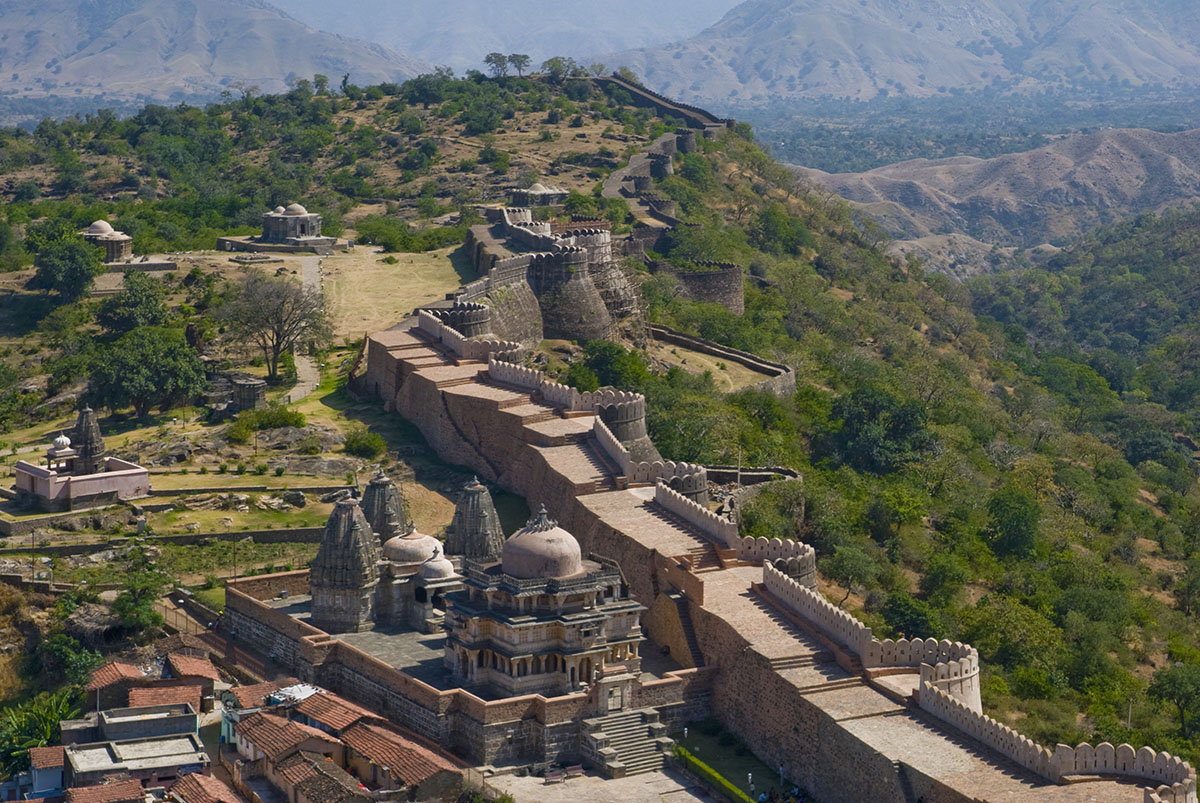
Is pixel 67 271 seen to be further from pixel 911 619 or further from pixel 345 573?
pixel 911 619

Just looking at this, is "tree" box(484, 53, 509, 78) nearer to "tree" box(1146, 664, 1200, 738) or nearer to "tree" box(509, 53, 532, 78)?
"tree" box(509, 53, 532, 78)

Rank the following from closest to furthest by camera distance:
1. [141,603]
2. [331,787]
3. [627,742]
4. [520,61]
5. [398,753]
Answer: [331,787] < [398,753] < [627,742] < [141,603] < [520,61]

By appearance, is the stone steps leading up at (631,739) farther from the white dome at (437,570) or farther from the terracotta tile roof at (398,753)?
the white dome at (437,570)

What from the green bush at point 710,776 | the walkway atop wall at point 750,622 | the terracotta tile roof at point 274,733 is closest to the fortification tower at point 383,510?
the walkway atop wall at point 750,622

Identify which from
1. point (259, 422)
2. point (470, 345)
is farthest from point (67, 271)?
point (470, 345)

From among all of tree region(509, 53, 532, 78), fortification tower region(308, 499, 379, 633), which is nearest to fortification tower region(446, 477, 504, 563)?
fortification tower region(308, 499, 379, 633)

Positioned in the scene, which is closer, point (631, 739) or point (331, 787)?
point (331, 787)
